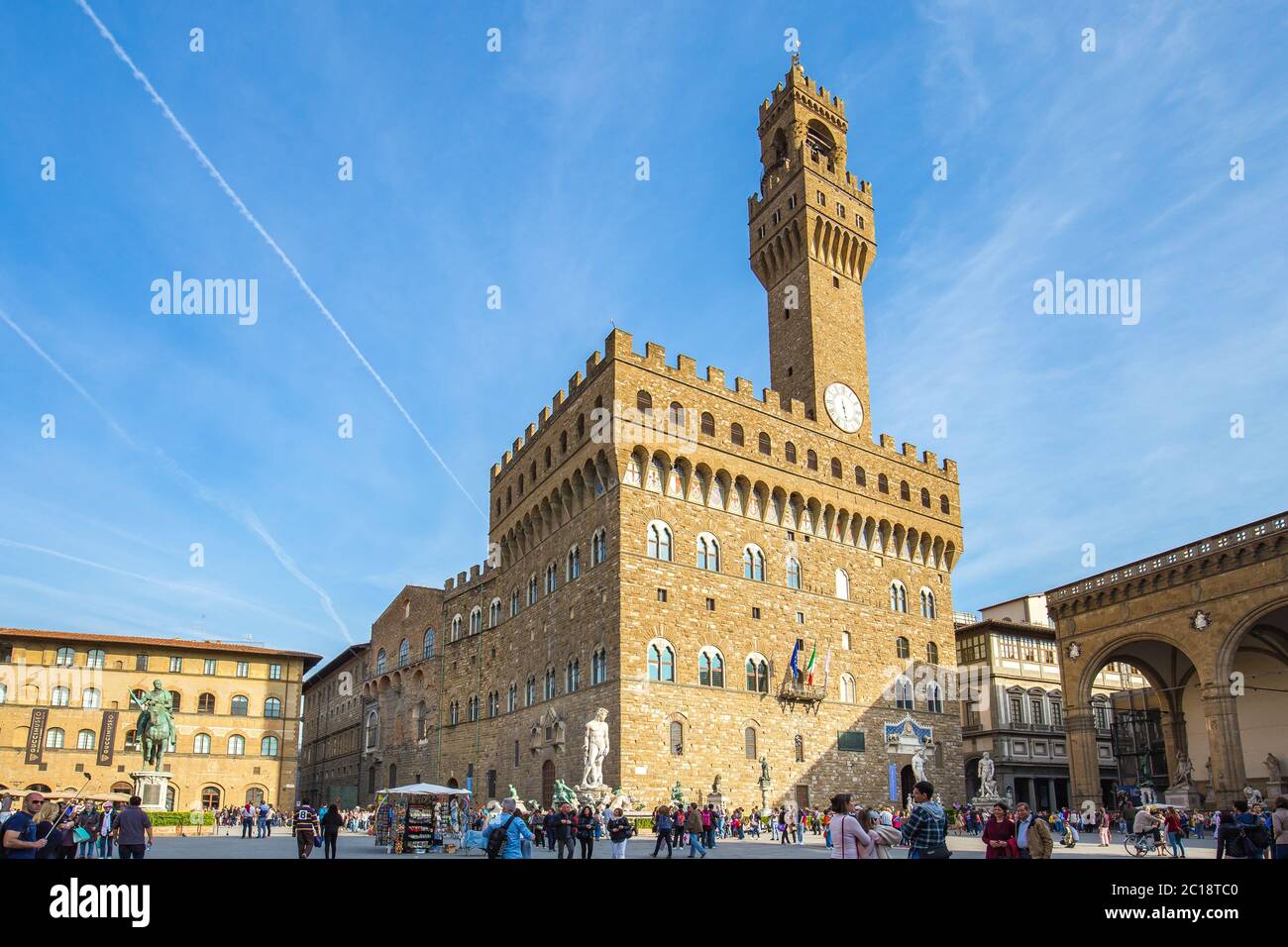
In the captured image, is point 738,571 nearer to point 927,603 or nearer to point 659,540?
point 659,540

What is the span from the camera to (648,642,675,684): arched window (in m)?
33.1

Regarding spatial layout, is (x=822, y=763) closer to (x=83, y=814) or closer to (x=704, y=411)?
(x=704, y=411)

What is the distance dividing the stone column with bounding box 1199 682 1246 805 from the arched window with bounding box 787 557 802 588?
14985 millimetres

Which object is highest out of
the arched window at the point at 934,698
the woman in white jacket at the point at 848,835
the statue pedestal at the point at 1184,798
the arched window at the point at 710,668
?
the arched window at the point at 710,668

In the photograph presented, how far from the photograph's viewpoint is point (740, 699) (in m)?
34.7

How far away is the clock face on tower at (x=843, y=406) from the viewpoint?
41.4 m

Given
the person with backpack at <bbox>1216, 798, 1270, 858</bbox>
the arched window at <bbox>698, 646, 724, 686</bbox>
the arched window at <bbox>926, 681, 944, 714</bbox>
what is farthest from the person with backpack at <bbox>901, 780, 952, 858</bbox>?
the arched window at <bbox>926, 681, 944, 714</bbox>

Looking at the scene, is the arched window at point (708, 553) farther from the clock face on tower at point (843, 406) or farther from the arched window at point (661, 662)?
the clock face on tower at point (843, 406)

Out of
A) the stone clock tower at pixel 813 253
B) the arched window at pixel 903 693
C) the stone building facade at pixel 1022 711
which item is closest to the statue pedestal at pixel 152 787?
the arched window at pixel 903 693

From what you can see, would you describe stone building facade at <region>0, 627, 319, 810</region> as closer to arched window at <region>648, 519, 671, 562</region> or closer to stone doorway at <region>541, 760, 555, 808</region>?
stone doorway at <region>541, 760, 555, 808</region>

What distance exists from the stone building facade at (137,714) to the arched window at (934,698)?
40591 millimetres

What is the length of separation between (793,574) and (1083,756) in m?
13.9
